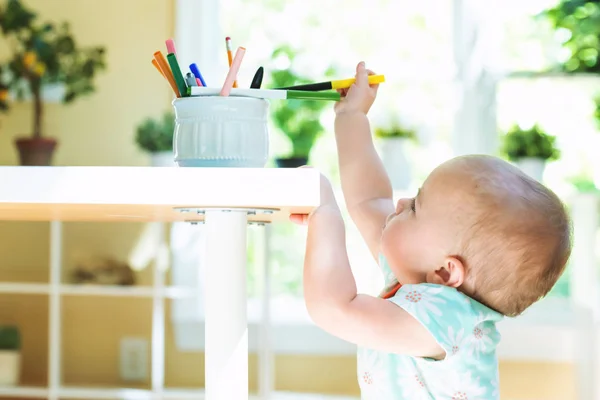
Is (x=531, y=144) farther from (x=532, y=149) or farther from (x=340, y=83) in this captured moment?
(x=340, y=83)

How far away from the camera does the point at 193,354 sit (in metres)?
3.04

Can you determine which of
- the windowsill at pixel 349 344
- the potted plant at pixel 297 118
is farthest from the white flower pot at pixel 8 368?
the potted plant at pixel 297 118

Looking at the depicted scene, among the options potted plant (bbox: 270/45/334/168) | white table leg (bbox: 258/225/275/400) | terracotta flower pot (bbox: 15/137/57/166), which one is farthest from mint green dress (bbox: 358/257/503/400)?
terracotta flower pot (bbox: 15/137/57/166)

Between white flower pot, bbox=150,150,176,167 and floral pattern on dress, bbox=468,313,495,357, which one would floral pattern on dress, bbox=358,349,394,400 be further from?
white flower pot, bbox=150,150,176,167

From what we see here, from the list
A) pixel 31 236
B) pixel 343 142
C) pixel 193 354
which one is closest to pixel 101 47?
pixel 31 236

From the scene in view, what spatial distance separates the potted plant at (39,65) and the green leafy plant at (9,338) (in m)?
0.57

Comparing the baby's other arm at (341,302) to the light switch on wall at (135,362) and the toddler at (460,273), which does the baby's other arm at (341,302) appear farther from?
the light switch on wall at (135,362)

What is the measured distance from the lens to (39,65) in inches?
116

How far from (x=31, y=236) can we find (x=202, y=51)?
0.92 metres

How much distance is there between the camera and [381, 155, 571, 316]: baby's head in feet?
3.43

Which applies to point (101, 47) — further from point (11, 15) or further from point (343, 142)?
point (343, 142)

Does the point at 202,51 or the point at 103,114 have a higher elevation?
the point at 202,51

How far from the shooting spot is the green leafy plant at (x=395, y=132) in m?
2.88

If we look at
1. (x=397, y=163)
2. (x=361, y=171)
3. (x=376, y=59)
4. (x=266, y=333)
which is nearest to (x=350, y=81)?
(x=361, y=171)
